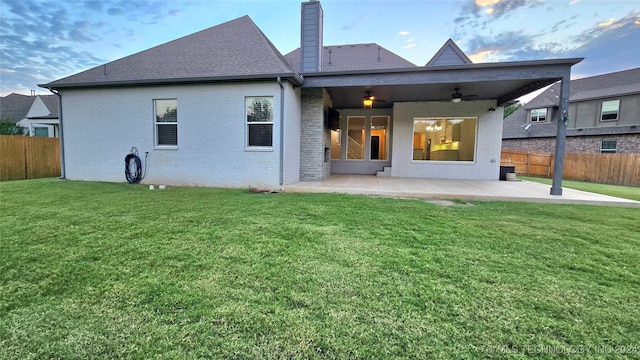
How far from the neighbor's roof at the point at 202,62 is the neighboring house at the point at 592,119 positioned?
51.0ft

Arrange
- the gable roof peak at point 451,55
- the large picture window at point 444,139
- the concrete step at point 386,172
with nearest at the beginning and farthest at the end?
the large picture window at point 444,139, the gable roof peak at point 451,55, the concrete step at point 386,172

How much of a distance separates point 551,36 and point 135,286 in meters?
18.2

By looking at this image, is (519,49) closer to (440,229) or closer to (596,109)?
(596,109)

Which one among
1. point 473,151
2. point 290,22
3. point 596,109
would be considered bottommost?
point 473,151

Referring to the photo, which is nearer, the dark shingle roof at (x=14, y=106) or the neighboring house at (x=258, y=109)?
the neighboring house at (x=258, y=109)

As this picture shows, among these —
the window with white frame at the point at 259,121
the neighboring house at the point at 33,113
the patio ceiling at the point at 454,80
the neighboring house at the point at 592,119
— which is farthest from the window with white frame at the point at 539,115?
the neighboring house at the point at 33,113

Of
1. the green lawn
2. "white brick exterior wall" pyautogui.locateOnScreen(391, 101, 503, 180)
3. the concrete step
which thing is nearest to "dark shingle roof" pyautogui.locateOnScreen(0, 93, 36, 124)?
the concrete step

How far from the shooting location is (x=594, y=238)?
3.60m

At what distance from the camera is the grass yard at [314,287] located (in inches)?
63.3

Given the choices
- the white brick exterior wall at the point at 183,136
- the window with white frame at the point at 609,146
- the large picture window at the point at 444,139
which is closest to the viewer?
the white brick exterior wall at the point at 183,136

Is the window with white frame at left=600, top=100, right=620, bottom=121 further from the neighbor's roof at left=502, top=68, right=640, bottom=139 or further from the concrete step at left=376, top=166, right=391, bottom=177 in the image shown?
the concrete step at left=376, top=166, right=391, bottom=177

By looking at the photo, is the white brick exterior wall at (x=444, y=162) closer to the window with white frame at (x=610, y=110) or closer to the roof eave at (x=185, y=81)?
the roof eave at (x=185, y=81)

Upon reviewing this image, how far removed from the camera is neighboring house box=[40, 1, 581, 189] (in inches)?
280

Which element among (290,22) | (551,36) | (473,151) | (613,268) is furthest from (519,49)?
(613,268)
